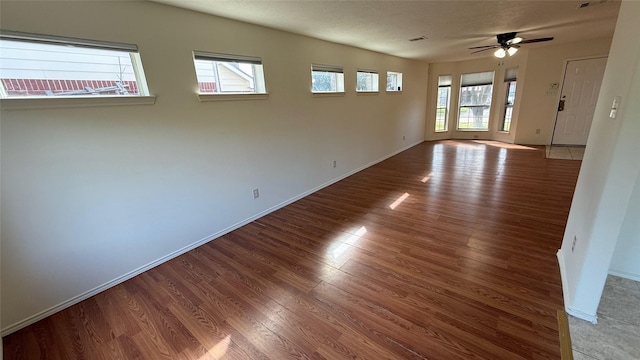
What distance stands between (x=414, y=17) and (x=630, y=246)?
9.37 ft

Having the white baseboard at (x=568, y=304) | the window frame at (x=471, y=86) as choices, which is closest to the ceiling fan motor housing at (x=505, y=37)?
the window frame at (x=471, y=86)

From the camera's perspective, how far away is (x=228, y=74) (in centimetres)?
291

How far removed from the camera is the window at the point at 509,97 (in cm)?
683

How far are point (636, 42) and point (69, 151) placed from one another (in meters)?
3.58

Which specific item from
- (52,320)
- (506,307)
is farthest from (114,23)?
(506,307)

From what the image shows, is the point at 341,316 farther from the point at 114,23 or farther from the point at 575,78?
the point at 575,78

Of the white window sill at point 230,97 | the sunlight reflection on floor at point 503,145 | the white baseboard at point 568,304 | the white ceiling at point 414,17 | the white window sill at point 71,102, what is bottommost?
the white baseboard at point 568,304

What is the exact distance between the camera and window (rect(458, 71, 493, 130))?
745 centimetres

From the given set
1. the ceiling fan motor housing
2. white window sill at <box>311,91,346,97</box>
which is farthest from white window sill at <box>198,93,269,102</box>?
the ceiling fan motor housing

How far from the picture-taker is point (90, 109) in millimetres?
1943

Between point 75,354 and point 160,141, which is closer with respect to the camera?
point 75,354

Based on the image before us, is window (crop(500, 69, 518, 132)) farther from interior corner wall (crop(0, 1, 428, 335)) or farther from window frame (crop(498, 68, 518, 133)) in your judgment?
interior corner wall (crop(0, 1, 428, 335))

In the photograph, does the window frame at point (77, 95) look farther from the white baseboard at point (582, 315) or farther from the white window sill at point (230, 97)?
the white baseboard at point (582, 315)

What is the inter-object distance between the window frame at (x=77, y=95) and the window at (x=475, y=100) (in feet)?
27.2
